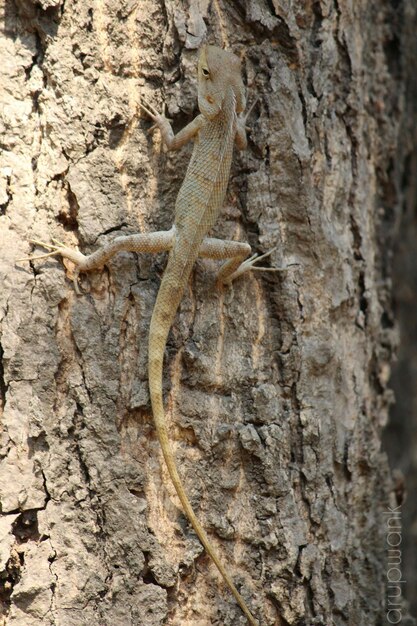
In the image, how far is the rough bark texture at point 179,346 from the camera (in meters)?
2.96

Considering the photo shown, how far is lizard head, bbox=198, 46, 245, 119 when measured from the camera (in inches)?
134

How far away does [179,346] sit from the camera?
3.28m

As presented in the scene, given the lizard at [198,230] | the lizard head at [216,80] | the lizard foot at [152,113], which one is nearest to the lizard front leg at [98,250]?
the lizard at [198,230]

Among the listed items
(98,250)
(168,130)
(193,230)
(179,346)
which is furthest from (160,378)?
(168,130)

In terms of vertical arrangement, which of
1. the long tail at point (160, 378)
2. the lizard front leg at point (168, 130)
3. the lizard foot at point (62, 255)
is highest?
the lizard front leg at point (168, 130)

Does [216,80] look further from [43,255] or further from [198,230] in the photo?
[43,255]

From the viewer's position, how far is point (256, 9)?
3516mm

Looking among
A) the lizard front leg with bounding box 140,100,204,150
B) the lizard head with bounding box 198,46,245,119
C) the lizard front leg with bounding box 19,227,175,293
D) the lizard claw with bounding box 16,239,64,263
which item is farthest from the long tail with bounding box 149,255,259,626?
the lizard head with bounding box 198,46,245,119

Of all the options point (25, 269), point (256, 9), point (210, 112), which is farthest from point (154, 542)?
point (256, 9)

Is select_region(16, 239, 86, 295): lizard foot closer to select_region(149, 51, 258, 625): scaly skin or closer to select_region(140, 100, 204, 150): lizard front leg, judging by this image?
select_region(149, 51, 258, 625): scaly skin

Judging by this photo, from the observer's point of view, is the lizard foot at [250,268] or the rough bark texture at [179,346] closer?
Answer: the rough bark texture at [179,346]

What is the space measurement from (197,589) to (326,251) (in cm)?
179

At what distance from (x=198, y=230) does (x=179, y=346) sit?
0.58 metres

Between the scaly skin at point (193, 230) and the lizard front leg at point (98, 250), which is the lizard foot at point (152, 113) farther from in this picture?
the lizard front leg at point (98, 250)
